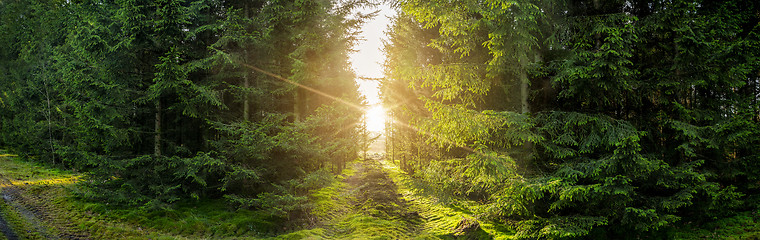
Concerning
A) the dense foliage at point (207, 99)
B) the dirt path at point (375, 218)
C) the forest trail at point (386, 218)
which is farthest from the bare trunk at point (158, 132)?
the dirt path at point (375, 218)

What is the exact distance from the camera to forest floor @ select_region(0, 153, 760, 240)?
7.95 metres

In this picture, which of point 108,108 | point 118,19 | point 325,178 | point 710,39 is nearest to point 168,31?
point 118,19

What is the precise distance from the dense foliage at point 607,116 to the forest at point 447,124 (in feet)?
0.20

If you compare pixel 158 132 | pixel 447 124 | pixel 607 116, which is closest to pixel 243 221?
pixel 158 132

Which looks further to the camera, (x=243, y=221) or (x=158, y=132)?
(x=158, y=132)

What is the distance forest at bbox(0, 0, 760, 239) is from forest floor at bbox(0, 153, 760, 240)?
0.07 metres

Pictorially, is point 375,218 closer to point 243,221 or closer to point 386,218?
point 386,218

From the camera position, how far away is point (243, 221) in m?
9.53

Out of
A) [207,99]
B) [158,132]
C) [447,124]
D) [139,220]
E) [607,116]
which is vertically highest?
[207,99]

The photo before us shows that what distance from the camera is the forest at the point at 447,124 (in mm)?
7305

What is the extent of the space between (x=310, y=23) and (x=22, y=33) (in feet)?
86.4

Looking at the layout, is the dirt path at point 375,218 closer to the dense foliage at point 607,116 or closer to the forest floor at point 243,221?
the forest floor at point 243,221

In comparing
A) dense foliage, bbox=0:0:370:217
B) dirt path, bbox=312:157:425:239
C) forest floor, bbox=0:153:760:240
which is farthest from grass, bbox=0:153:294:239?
dirt path, bbox=312:157:425:239

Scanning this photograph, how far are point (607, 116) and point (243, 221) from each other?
1135 cm
